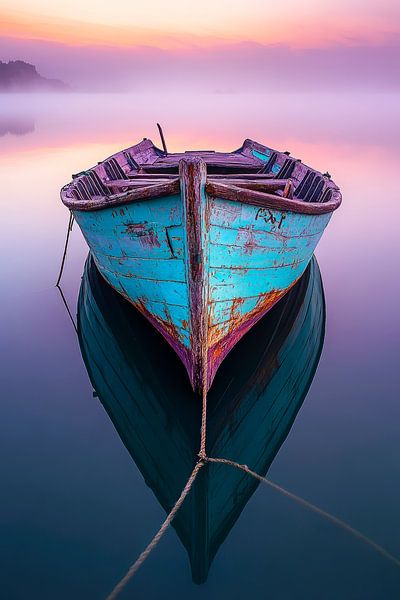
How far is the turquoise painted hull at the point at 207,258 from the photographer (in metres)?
3.81

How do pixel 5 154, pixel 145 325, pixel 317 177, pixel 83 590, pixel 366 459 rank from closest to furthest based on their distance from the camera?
pixel 83 590
pixel 366 459
pixel 145 325
pixel 317 177
pixel 5 154

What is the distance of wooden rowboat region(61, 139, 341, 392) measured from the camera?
12.0ft

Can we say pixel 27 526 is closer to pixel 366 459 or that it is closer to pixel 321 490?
pixel 321 490

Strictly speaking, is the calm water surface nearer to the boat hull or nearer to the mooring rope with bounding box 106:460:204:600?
the mooring rope with bounding box 106:460:204:600

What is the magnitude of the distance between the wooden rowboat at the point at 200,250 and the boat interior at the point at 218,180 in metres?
0.02

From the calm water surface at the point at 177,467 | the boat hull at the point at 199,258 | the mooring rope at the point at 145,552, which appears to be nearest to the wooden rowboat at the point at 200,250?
the boat hull at the point at 199,258

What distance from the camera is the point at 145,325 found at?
5.72 metres

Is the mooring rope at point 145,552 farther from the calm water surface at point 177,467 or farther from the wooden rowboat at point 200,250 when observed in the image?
the wooden rowboat at point 200,250

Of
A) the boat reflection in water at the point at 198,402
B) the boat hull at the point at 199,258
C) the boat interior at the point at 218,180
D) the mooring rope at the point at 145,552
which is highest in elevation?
the boat interior at the point at 218,180

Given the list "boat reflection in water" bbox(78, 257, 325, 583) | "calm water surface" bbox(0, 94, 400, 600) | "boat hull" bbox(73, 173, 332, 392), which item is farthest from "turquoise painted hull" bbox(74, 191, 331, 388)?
"calm water surface" bbox(0, 94, 400, 600)

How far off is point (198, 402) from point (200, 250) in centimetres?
150

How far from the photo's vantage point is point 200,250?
3697mm

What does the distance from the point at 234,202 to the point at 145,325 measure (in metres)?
2.46

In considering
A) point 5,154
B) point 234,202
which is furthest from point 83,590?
point 5,154
